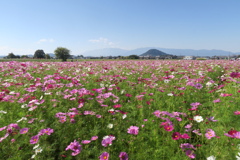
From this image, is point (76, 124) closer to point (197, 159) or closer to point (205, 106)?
point (197, 159)

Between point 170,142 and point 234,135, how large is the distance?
1.05 meters

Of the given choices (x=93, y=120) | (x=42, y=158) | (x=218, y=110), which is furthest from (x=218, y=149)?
(x=42, y=158)

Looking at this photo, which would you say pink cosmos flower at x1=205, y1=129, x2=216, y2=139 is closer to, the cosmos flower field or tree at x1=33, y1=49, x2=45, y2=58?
the cosmos flower field

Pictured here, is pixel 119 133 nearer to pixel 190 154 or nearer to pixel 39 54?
pixel 190 154

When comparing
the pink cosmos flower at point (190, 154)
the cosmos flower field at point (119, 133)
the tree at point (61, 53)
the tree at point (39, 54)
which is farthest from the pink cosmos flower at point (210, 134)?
the tree at point (39, 54)

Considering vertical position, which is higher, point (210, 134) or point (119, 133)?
point (210, 134)

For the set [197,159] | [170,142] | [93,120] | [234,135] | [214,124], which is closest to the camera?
[234,135]

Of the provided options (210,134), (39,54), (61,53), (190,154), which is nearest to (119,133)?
(190,154)

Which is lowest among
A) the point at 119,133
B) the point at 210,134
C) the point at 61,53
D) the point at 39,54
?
the point at 119,133

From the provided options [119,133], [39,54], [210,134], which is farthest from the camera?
[39,54]

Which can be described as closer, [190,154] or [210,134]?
[190,154]

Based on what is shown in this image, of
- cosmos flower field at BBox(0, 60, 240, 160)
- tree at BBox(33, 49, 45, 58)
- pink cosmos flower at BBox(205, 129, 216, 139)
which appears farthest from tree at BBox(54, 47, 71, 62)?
pink cosmos flower at BBox(205, 129, 216, 139)

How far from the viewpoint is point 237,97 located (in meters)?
3.94

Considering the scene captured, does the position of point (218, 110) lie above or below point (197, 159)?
above
